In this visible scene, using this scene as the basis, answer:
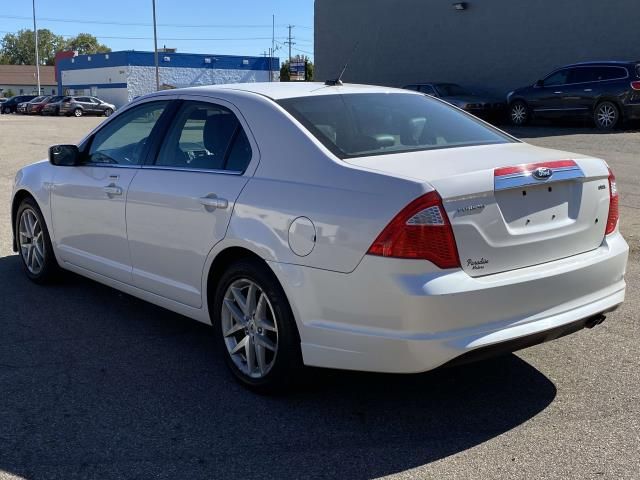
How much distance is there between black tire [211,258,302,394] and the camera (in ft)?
12.5

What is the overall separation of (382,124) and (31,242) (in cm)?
362

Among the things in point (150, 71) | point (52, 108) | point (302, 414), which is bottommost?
point (302, 414)

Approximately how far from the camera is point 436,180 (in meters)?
3.39

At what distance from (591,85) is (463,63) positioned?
356 inches

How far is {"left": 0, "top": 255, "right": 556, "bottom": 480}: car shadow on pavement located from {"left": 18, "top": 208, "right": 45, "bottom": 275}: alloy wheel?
129 cm

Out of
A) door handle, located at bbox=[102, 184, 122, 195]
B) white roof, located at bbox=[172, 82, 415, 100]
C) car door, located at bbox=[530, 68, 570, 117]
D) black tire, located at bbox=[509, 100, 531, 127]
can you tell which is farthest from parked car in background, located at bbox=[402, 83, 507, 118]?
door handle, located at bbox=[102, 184, 122, 195]

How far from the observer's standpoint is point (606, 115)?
19.3 metres

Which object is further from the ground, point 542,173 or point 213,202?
point 542,173

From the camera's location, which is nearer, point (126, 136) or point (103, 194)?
point (103, 194)

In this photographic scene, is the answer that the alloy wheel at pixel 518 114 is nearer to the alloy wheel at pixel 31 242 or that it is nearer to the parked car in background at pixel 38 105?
the alloy wheel at pixel 31 242

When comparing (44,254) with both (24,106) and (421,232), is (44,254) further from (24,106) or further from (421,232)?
(24,106)

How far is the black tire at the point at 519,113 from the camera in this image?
22.0 meters

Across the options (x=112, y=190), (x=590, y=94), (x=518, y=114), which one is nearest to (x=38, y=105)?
(x=518, y=114)

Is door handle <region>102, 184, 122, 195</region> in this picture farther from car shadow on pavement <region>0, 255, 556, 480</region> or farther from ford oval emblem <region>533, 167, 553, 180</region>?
ford oval emblem <region>533, 167, 553, 180</region>
